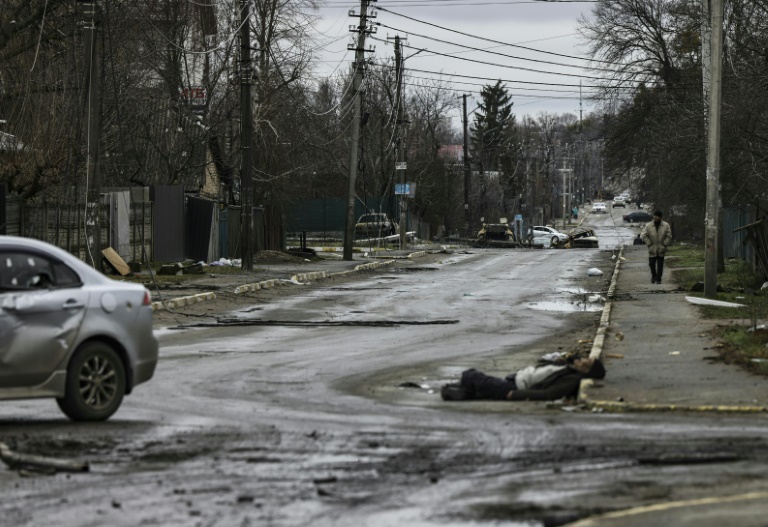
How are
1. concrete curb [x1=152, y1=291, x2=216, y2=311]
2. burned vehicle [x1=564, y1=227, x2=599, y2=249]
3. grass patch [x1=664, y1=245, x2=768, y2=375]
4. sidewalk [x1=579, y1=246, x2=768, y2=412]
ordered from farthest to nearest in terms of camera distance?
1. burned vehicle [x1=564, y1=227, x2=599, y2=249]
2. concrete curb [x1=152, y1=291, x2=216, y2=311]
3. grass patch [x1=664, y1=245, x2=768, y2=375]
4. sidewalk [x1=579, y1=246, x2=768, y2=412]

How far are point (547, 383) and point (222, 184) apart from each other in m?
39.5

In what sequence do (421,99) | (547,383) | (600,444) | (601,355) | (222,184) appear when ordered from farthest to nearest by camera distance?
(421,99), (222,184), (601,355), (547,383), (600,444)

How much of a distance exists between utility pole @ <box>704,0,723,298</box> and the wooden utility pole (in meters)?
24.4

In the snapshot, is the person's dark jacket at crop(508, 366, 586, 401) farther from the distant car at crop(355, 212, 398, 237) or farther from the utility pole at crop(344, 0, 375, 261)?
the distant car at crop(355, 212, 398, 237)

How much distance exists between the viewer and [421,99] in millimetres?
108938

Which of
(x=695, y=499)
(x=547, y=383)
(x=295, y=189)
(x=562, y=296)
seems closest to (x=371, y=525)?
(x=695, y=499)

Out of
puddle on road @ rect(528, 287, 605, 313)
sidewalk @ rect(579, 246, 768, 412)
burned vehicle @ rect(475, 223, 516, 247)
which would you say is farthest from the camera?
burned vehicle @ rect(475, 223, 516, 247)

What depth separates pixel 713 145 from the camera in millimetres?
24562

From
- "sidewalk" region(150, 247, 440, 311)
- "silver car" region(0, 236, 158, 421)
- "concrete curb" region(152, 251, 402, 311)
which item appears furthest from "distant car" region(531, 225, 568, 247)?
"silver car" region(0, 236, 158, 421)

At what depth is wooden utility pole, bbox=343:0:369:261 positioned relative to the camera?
49.0m

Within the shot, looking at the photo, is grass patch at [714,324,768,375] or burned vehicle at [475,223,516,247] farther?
burned vehicle at [475,223,516,247]

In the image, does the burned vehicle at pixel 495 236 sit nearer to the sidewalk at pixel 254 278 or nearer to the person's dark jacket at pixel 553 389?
the sidewalk at pixel 254 278

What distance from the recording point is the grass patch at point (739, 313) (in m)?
14.9

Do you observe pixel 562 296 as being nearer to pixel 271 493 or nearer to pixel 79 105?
pixel 79 105
